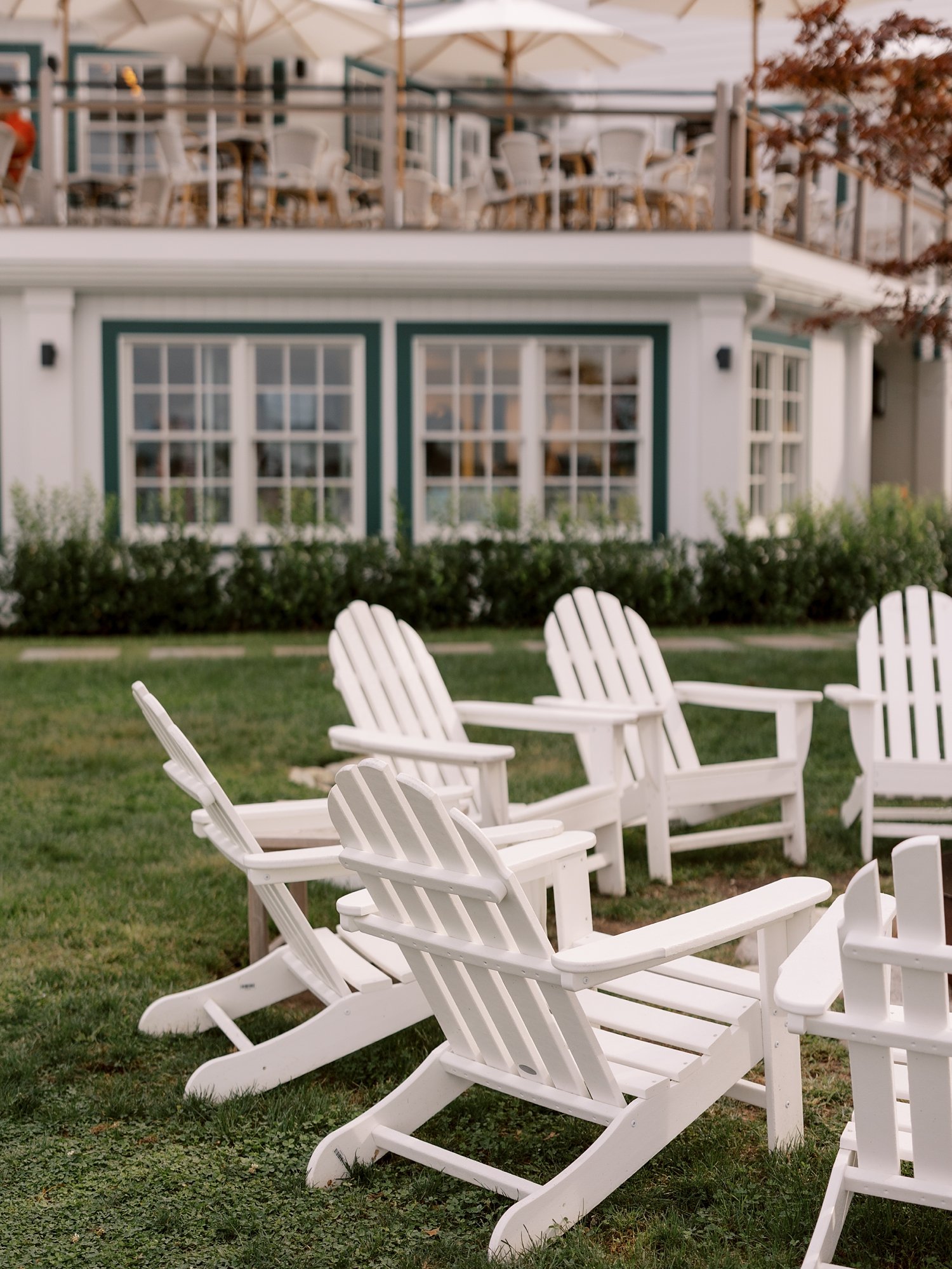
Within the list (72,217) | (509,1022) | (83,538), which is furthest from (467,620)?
(509,1022)

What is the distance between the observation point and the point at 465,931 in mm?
2887

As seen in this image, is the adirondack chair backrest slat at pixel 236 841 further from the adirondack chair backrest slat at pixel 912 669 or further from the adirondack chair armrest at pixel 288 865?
the adirondack chair backrest slat at pixel 912 669

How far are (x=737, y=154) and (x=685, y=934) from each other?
1099cm

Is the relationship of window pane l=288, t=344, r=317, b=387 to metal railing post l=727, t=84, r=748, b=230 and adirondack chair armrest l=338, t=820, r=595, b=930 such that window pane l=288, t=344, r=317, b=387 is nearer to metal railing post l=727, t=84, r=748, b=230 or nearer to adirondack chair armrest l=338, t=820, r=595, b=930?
metal railing post l=727, t=84, r=748, b=230

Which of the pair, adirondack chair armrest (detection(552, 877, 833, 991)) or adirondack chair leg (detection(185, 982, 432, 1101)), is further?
adirondack chair leg (detection(185, 982, 432, 1101))

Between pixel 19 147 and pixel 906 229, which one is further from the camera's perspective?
pixel 906 229

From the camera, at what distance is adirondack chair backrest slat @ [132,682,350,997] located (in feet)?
11.7

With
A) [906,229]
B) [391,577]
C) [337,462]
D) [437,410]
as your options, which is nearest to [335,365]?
[337,462]

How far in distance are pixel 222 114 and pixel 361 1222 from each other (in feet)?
48.5

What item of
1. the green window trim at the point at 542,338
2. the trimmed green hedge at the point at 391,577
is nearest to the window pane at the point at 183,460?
the trimmed green hedge at the point at 391,577

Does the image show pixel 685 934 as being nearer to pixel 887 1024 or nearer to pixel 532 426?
pixel 887 1024

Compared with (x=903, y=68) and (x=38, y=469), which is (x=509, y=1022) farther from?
(x=38, y=469)

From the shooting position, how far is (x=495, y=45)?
15.2 metres

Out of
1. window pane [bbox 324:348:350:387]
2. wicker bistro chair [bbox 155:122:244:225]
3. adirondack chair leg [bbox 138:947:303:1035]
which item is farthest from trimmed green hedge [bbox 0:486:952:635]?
adirondack chair leg [bbox 138:947:303:1035]
